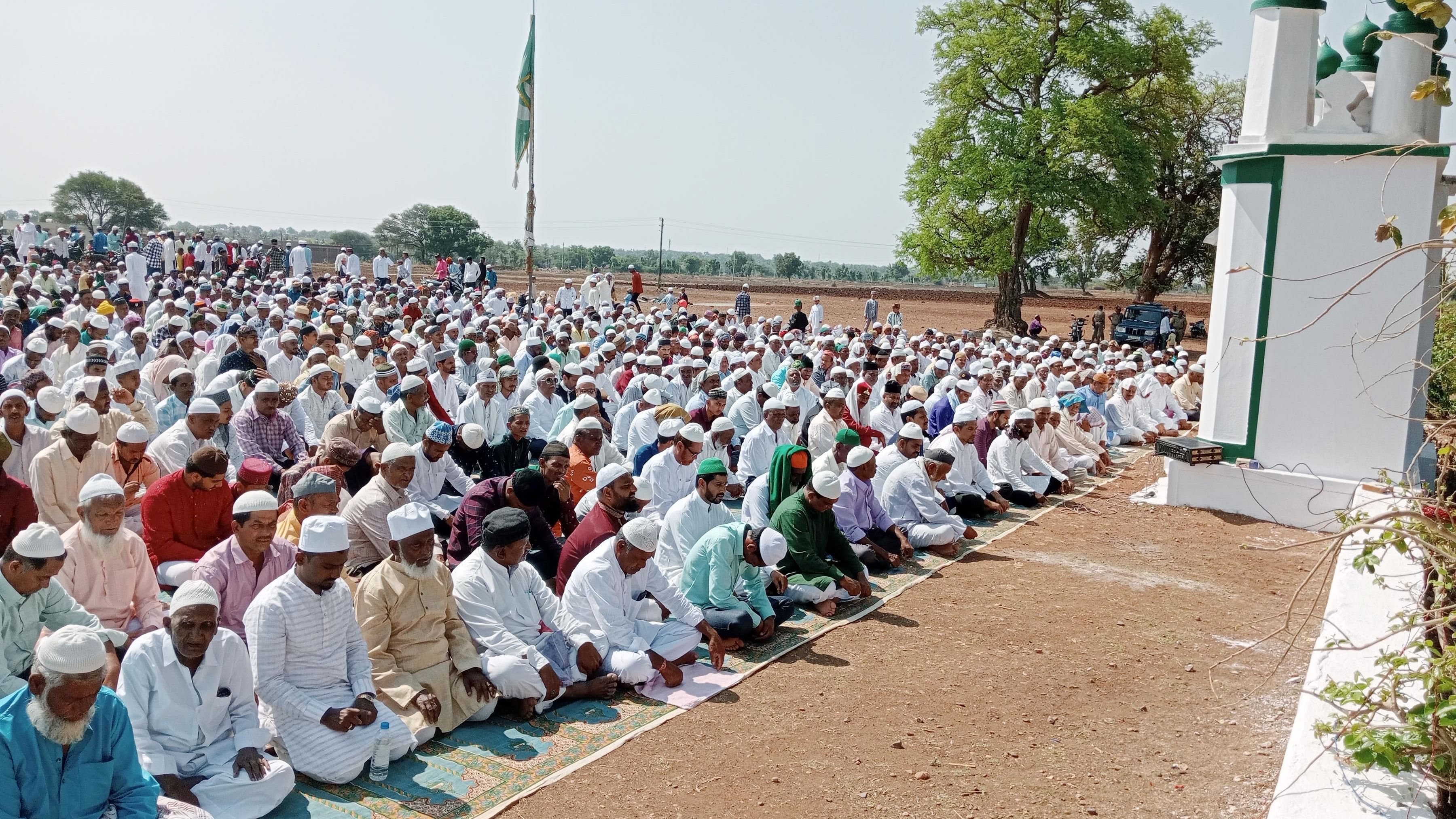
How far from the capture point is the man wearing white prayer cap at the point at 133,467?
5.94m

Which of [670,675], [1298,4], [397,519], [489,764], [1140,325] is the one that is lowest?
[489,764]

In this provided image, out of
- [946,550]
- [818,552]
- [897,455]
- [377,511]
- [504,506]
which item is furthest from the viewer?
[897,455]

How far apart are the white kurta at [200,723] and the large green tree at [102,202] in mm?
55424

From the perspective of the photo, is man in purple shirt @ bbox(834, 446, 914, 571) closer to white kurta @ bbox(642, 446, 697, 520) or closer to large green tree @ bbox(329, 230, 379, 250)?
white kurta @ bbox(642, 446, 697, 520)

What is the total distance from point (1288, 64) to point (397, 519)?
27.7 ft

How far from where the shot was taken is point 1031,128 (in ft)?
82.2

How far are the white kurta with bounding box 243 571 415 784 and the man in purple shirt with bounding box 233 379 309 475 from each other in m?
3.20

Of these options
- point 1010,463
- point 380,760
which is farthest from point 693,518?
point 1010,463

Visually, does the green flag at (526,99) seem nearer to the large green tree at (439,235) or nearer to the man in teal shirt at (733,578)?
the man in teal shirt at (733,578)

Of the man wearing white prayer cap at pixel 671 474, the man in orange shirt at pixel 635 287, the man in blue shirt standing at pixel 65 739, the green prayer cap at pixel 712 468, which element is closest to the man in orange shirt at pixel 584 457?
the man wearing white prayer cap at pixel 671 474

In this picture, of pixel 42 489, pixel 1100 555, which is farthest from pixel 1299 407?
pixel 42 489

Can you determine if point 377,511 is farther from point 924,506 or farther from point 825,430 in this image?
point 825,430

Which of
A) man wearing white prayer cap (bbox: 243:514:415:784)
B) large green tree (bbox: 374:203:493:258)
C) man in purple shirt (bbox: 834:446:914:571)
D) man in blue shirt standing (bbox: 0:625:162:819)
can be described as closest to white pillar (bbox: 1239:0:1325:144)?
man in purple shirt (bbox: 834:446:914:571)

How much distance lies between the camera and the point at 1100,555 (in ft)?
26.6
